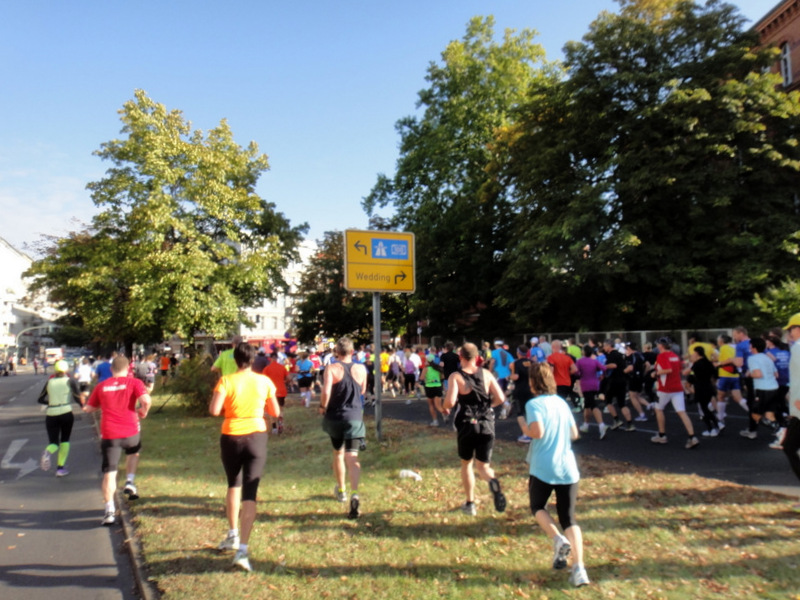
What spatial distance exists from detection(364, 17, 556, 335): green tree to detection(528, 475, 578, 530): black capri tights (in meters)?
28.3

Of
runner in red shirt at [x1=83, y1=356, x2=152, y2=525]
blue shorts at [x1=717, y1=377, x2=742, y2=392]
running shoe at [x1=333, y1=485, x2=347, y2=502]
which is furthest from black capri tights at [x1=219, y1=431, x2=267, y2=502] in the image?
blue shorts at [x1=717, y1=377, x2=742, y2=392]

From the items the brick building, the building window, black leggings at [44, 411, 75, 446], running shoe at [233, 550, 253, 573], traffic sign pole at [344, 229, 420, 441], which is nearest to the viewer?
running shoe at [233, 550, 253, 573]

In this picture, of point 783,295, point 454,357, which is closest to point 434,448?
point 454,357

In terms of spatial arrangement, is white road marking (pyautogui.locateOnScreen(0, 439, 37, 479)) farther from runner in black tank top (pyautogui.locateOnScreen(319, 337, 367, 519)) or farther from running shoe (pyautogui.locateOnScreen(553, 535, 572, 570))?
running shoe (pyautogui.locateOnScreen(553, 535, 572, 570))

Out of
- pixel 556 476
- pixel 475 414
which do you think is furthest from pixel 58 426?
pixel 556 476

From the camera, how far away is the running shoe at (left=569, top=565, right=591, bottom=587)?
14.4ft

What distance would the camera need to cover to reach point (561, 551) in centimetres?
443

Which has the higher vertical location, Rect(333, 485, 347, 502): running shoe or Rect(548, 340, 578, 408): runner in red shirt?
Rect(548, 340, 578, 408): runner in red shirt

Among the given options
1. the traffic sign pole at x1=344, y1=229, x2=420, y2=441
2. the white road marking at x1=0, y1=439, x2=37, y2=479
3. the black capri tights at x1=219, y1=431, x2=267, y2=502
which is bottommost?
the white road marking at x1=0, y1=439, x2=37, y2=479

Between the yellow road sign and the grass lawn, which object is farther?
the yellow road sign

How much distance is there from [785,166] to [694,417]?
16208mm

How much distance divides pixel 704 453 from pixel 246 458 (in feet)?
23.2

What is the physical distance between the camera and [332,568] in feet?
16.4

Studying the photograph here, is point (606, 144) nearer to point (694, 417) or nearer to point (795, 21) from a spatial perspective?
point (795, 21)
